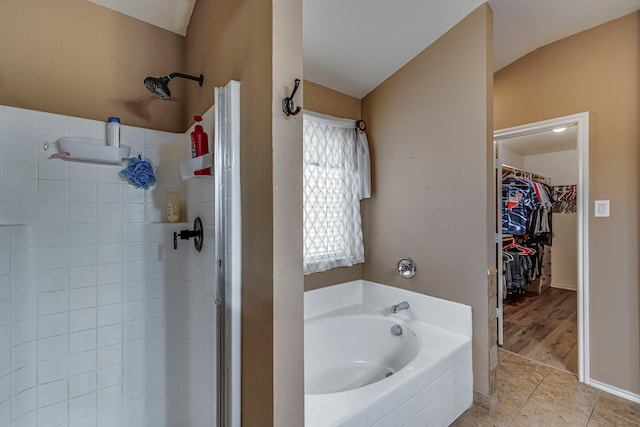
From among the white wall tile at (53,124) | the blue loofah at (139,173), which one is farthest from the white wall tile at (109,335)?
the white wall tile at (53,124)

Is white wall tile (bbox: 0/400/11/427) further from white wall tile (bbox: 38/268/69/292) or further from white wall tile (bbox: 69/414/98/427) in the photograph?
white wall tile (bbox: 38/268/69/292)

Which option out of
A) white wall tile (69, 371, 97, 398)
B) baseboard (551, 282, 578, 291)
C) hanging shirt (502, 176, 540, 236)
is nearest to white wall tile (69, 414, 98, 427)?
white wall tile (69, 371, 97, 398)

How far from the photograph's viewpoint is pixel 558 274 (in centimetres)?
475

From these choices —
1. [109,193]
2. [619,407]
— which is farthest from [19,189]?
[619,407]

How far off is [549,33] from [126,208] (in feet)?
10.6

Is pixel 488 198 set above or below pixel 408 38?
below

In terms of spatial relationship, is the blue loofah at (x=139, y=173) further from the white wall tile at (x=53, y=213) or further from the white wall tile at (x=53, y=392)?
the white wall tile at (x=53, y=392)

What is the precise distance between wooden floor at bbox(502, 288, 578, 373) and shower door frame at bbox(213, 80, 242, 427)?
270 cm

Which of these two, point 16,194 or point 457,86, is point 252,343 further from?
point 457,86

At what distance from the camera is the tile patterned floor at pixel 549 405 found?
5.74 feet

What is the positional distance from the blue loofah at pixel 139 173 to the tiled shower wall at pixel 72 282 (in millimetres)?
71

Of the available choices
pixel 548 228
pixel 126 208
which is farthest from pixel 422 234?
pixel 548 228

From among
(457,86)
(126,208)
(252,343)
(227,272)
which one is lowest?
(252,343)

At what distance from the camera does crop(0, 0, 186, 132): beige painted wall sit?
143 centimetres
